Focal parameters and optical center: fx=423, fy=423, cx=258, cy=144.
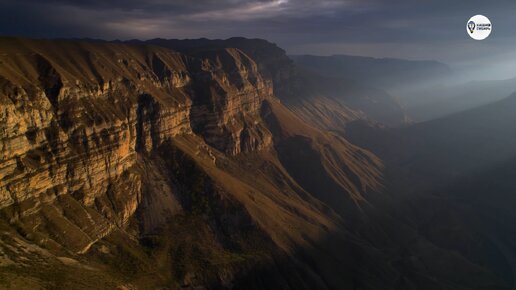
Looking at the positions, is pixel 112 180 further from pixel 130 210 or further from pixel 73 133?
pixel 73 133

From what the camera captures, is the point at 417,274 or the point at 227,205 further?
the point at 417,274

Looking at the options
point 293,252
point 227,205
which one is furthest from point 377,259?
point 227,205

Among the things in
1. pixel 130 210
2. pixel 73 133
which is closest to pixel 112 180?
pixel 130 210

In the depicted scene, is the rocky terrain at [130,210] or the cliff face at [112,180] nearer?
the rocky terrain at [130,210]

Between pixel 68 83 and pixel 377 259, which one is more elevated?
pixel 68 83

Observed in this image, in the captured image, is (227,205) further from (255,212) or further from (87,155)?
(87,155)

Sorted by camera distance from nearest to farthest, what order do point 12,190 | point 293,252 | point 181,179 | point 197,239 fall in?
point 12,190, point 197,239, point 293,252, point 181,179

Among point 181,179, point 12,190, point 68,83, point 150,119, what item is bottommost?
point 181,179

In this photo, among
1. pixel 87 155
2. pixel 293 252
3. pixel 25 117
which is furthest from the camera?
pixel 293 252

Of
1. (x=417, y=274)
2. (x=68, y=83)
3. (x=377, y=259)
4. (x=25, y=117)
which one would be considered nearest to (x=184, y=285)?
(x=25, y=117)

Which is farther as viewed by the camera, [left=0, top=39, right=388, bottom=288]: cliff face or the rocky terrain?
[left=0, top=39, right=388, bottom=288]: cliff face
